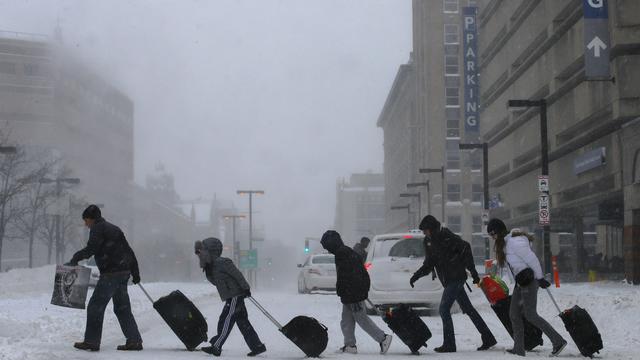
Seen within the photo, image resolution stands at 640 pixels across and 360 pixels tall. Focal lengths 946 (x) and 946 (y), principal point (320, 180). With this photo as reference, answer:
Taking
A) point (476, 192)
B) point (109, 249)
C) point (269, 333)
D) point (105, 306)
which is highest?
point (476, 192)

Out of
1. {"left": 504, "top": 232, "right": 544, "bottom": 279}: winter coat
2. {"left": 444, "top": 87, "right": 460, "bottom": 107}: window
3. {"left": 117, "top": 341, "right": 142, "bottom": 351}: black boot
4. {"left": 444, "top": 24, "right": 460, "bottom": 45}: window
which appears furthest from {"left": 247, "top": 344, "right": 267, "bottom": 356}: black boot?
{"left": 444, "top": 24, "right": 460, "bottom": 45}: window

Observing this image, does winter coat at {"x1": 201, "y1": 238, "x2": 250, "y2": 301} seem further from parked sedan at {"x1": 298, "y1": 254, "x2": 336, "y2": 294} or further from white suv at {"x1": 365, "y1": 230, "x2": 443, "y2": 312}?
parked sedan at {"x1": 298, "y1": 254, "x2": 336, "y2": 294}

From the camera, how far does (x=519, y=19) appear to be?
164 ft

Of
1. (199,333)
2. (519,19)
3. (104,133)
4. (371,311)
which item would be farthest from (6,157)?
(104,133)

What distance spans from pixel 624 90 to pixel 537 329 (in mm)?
20857

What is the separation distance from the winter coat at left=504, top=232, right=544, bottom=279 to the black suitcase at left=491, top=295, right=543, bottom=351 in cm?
95

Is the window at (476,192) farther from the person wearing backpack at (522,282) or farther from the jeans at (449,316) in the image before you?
the person wearing backpack at (522,282)

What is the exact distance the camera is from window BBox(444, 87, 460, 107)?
8588 cm

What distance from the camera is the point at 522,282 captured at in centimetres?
1053

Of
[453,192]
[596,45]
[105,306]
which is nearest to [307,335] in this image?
[105,306]

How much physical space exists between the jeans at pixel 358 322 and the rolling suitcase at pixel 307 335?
62 centimetres

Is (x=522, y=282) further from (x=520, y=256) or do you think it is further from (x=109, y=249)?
(x=109, y=249)

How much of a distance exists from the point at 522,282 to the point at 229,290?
3.28 metres

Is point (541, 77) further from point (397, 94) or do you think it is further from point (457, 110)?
point (397, 94)
